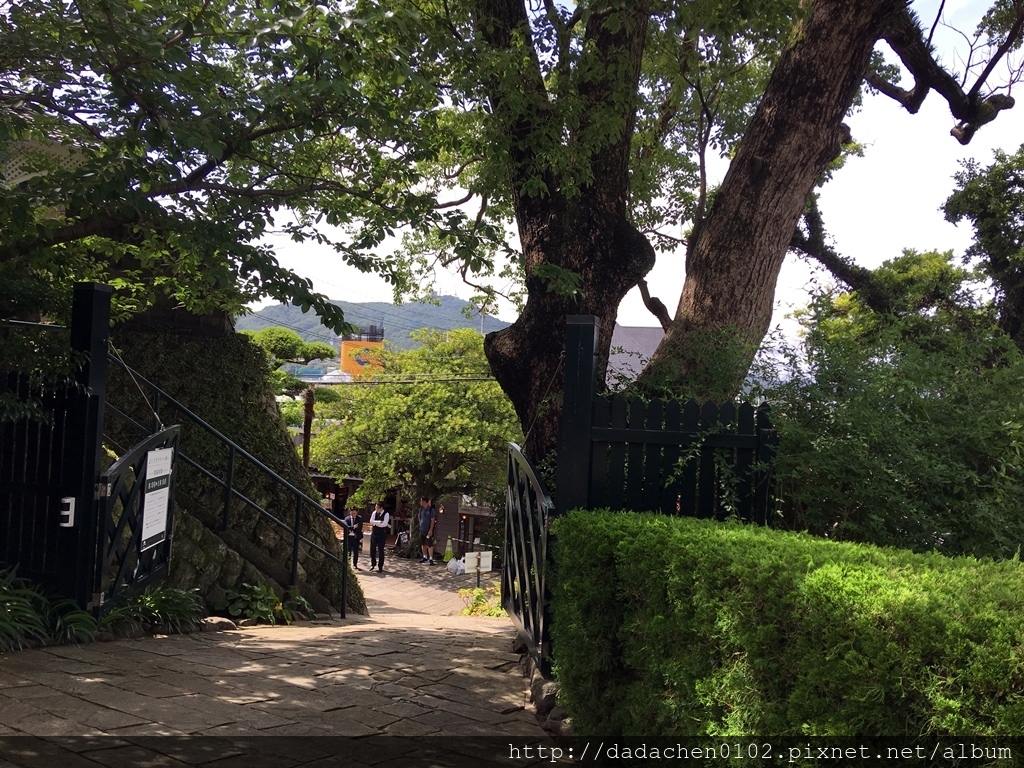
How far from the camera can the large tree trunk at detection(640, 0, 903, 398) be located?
263 inches

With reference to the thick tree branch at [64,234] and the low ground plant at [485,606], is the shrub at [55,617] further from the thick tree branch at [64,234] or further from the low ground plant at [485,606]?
the low ground plant at [485,606]

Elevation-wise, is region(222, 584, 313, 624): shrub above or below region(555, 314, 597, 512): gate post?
below

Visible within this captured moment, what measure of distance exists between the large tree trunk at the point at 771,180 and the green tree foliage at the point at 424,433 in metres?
19.5

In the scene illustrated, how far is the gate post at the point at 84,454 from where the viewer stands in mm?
6102

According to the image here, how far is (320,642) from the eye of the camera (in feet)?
22.7

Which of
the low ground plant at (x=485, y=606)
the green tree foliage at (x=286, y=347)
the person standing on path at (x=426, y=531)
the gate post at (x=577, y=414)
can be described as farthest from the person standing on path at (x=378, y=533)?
the gate post at (x=577, y=414)

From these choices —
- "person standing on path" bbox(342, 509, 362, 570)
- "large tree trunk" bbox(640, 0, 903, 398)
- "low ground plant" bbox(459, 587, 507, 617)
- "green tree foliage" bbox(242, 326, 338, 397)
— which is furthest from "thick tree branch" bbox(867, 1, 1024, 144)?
"green tree foliage" bbox(242, 326, 338, 397)

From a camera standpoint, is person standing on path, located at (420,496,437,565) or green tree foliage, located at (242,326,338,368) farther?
person standing on path, located at (420,496,437,565)

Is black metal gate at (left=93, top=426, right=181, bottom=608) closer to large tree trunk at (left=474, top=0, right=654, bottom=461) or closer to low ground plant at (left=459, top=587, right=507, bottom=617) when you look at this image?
large tree trunk at (left=474, top=0, right=654, bottom=461)

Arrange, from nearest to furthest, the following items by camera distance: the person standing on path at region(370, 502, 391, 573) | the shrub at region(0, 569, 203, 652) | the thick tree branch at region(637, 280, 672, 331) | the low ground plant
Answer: the shrub at region(0, 569, 203, 652) → the thick tree branch at region(637, 280, 672, 331) → the low ground plant → the person standing on path at region(370, 502, 391, 573)

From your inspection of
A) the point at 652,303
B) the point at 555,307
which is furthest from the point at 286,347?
the point at 555,307

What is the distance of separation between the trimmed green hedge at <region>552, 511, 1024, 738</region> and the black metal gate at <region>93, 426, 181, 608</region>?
3.62m

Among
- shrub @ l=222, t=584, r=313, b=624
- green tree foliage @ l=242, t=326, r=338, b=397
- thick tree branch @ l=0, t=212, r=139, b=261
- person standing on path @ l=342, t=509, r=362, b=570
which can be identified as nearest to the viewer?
thick tree branch @ l=0, t=212, r=139, b=261

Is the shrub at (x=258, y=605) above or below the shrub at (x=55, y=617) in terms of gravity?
below
